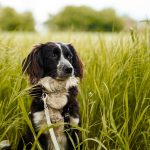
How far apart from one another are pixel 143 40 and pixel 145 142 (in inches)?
41.5

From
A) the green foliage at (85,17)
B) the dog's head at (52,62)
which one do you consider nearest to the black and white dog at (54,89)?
the dog's head at (52,62)

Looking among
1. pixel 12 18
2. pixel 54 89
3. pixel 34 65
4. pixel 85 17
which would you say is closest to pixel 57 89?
pixel 54 89

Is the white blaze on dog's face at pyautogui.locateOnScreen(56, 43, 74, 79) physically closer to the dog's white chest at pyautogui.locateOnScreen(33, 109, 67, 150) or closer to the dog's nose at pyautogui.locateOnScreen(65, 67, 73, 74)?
the dog's nose at pyautogui.locateOnScreen(65, 67, 73, 74)

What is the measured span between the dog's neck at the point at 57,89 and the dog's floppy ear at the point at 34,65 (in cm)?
5

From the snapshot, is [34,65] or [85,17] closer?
[34,65]

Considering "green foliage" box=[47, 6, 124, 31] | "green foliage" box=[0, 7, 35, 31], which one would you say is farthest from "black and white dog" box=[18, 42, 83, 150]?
"green foliage" box=[47, 6, 124, 31]

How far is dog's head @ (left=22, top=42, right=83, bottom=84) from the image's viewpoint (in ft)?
10.8

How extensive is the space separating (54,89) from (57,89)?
3 cm

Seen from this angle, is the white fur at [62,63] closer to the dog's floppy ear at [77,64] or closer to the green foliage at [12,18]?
the dog's floppy ear at [77,64]

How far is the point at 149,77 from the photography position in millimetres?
3434

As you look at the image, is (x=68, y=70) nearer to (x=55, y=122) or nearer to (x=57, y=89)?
(x=57, y=89)

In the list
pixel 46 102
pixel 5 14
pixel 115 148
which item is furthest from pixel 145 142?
pixel 5 14

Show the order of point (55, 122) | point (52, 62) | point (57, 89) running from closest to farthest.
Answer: point (55, 122) → point (57, 89) → point (52, 62)

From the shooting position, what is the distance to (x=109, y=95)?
3176mm
